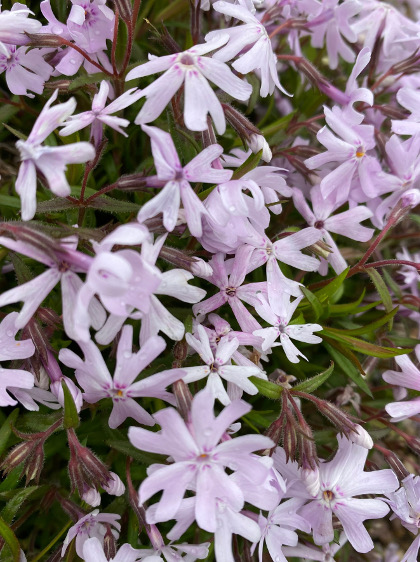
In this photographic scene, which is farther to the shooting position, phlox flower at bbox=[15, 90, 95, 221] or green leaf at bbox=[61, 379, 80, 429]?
green leaf at bbox=[61, 379, 80, 429]

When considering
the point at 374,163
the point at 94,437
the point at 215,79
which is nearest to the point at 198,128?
the point at 215,79

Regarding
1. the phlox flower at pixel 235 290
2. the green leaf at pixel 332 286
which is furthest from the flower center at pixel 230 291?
the green leaf at pixel 332 286

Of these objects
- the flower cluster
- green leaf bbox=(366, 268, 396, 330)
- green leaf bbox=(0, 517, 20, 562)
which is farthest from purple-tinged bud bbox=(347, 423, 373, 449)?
green leaf bbox=(0, 517, 20, 562)

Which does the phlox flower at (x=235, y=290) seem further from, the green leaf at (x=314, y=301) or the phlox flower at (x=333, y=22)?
the phlox flower at (x=333, y=22)

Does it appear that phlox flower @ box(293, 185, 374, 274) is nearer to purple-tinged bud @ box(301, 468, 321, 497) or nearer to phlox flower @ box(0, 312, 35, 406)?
purple-tinged bud @ box(301, 468, 321, 497)

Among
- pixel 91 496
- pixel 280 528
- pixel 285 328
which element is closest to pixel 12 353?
pixel 91 496

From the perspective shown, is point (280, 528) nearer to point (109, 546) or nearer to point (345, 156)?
point (109, 546)
